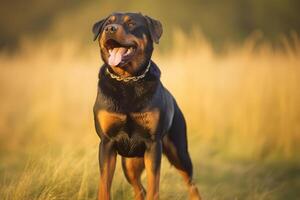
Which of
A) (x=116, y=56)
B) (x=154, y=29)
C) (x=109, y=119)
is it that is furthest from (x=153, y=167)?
(x=154, y=29)

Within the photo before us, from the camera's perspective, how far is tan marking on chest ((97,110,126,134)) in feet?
14.4

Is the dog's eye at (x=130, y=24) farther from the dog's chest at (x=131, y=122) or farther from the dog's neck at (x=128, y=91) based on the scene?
the dog's chest at (x=131, y=122)

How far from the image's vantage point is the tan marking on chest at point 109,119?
4398 mm

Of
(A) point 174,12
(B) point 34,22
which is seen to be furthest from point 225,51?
(B) point 34,22

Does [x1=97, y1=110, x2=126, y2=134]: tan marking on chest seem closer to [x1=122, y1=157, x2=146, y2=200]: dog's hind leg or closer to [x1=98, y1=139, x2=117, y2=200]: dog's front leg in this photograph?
[x1=98, y1=139, x2=117, y2=200]: dog's front leg

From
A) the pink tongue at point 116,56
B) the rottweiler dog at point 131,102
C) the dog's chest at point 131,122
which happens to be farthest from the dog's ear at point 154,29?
the dog's chest at point 131,122

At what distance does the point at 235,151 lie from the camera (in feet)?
24.0

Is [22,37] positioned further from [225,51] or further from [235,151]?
[235,151]

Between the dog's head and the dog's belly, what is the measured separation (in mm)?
431

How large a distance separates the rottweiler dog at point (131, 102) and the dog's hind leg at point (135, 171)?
0.36 metres

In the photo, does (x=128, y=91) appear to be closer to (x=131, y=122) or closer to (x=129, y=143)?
(x=131, y=122)

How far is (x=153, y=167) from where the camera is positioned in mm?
4410

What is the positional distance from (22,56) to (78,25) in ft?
5.67

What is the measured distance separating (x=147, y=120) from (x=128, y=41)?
0.56 meters
